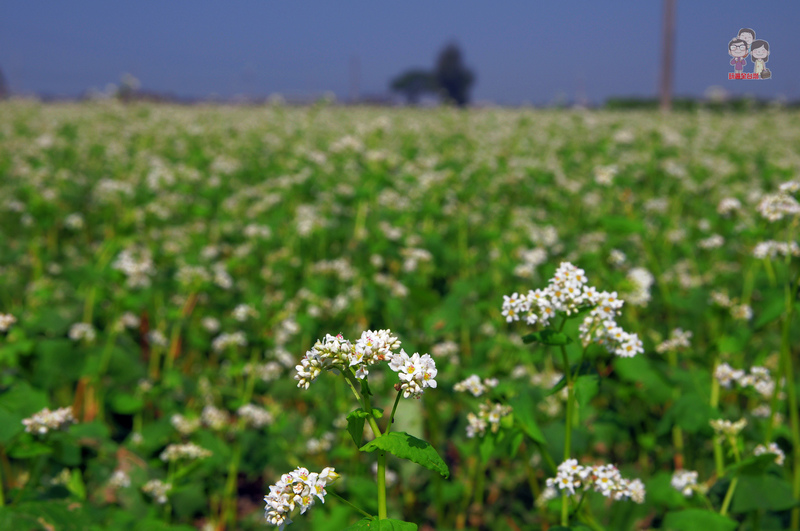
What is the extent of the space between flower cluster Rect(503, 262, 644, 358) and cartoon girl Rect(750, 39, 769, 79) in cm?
212

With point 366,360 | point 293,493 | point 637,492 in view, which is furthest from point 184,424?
point 637,492

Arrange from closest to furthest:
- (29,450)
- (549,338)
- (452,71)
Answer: (549,338) → (29,450) → (452,71)

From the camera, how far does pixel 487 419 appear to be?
172 centimetres

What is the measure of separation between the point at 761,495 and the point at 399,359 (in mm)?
1267

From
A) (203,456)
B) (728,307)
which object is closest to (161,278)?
(203,456)

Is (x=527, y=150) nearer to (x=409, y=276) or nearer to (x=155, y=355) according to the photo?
(x=409, y=276)

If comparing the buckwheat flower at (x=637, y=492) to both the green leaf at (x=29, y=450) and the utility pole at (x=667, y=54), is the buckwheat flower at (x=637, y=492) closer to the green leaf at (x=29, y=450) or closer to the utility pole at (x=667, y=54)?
the green leaf at (x=29, y=450)

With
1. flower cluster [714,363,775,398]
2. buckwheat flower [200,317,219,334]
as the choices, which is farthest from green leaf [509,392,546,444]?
buckwheat flower [200,317,219,334]

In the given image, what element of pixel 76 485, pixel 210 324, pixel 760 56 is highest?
Answer: pixel 760 56

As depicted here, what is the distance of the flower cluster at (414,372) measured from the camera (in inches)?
46.7

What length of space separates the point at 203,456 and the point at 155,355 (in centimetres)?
172

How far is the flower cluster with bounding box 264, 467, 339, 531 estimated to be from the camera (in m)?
1.15

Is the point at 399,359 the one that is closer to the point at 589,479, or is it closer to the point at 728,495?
the point at 589,479

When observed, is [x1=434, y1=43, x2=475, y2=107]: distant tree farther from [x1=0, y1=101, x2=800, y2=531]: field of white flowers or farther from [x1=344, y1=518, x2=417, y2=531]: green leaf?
[x1=344, y1=518, x2=417, y2=531]: green leaf
